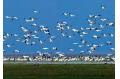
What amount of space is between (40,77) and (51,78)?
163 millimetres

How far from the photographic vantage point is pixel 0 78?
2975 mm

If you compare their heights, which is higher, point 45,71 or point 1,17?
point 1,17

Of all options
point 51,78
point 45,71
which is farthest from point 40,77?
point 45,71

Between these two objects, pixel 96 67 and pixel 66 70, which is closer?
pixel 66 70

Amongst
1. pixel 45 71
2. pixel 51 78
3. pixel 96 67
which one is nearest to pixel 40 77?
pixel 51 78

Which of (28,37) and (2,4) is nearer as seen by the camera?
(2,4)

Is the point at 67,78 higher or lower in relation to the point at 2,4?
lower

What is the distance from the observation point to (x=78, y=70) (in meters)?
6.61
